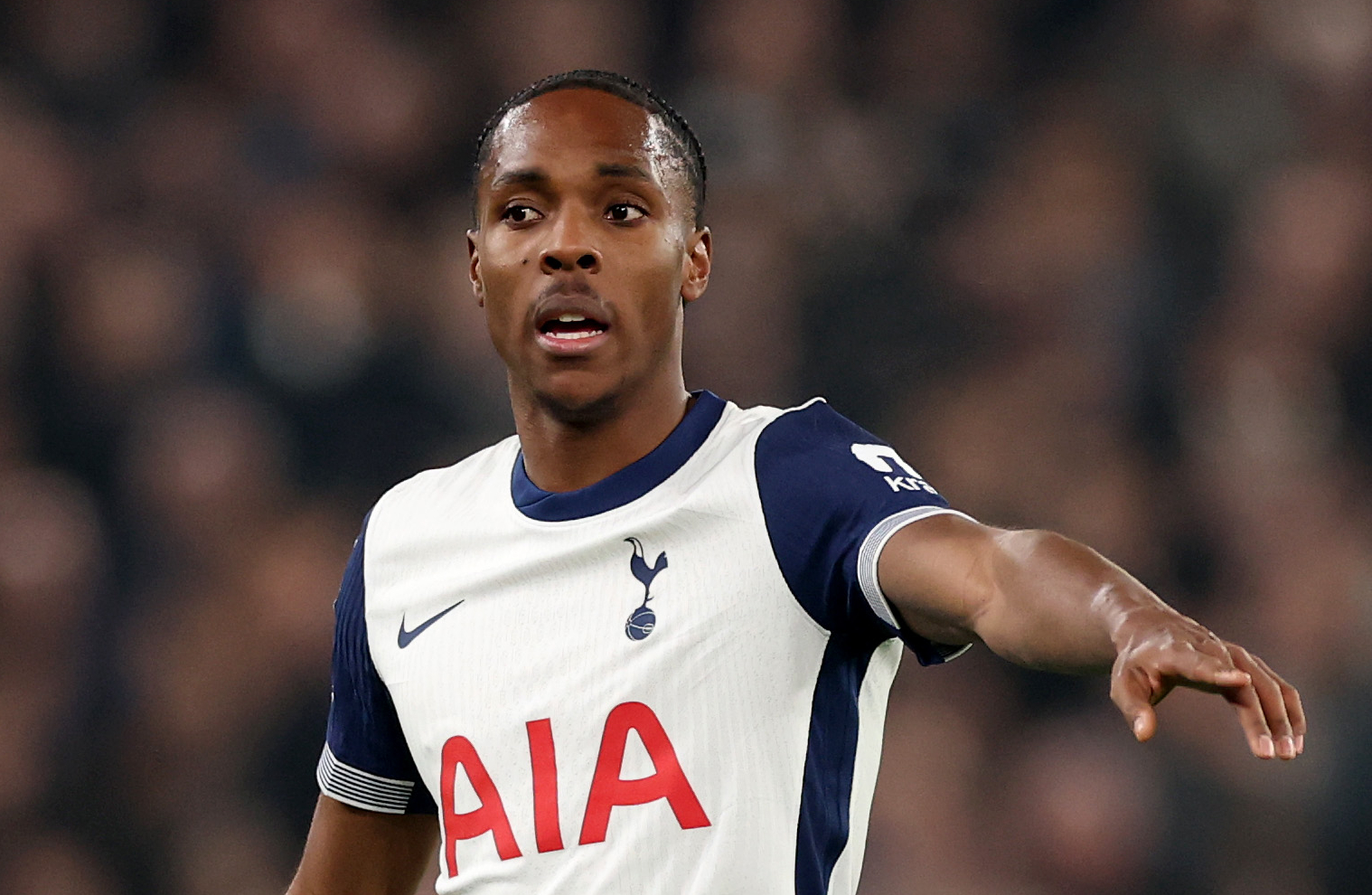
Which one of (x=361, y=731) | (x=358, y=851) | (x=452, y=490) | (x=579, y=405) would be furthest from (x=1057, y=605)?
(x=358, y=851)

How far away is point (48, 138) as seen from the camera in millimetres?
5332

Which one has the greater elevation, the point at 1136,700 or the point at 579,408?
the point at 579,408

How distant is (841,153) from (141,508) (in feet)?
7.91

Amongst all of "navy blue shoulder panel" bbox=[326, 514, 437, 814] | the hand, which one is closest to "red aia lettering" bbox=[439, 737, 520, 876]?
"navy blue shoulder panel" bbox=[326, 514, 437, 814]

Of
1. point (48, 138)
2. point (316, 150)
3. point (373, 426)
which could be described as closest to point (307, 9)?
point (316, 150)

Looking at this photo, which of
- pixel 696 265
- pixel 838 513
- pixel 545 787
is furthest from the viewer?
pixel 696 265

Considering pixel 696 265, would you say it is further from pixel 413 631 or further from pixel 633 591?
pixel 413 631

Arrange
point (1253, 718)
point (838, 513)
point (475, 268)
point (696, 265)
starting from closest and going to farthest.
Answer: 1. point (1253, 718)
2. point (838, 513)
3. point (696, 265)
4. point (475, 268)

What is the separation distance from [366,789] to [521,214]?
3.14 feet

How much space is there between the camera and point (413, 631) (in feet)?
8.43

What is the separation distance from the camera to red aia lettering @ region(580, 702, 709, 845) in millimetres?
2203

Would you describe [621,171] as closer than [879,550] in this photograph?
No

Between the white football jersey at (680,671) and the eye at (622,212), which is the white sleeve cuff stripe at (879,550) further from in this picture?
the eye at (622,212)

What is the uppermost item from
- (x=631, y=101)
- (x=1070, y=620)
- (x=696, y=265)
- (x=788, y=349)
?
(x=788, y=349)
